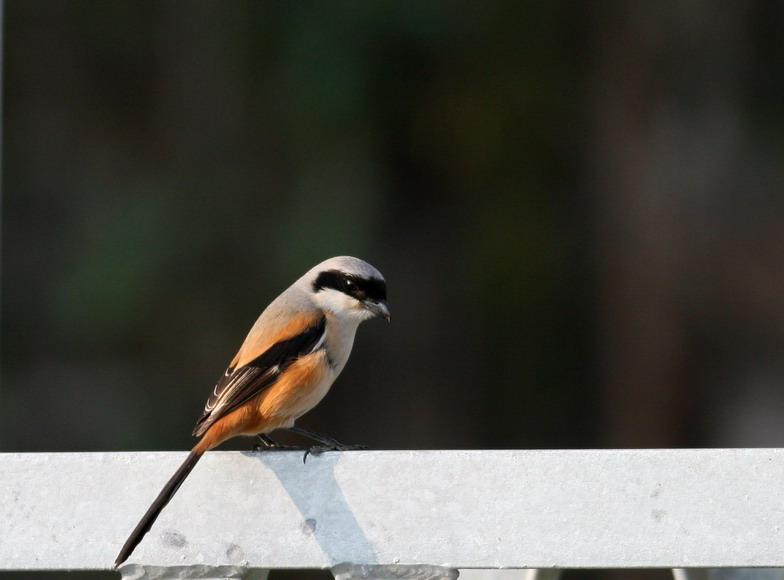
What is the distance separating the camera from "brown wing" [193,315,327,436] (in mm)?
2780

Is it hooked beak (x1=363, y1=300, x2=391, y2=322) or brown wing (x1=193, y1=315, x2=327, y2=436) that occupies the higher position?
hooked beak (x1=363, y1=300, x2=391, y2=322)

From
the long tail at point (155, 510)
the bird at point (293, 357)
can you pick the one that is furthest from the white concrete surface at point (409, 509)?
the bird at point (293, 357)

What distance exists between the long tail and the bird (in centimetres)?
66

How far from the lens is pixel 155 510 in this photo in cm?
183

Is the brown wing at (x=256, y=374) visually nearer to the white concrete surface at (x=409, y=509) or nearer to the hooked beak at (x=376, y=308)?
the hooked beak at (x=376, y=308)

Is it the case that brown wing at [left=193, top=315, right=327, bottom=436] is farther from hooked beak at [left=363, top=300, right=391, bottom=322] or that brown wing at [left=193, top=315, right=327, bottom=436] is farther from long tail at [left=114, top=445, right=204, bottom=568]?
long tail at [left=114, top=445, right=204, bottom=568]

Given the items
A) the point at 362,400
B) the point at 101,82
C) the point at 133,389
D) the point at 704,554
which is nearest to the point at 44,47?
the point at 101,82

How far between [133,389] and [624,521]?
4989mm

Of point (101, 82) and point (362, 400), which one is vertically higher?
point (101, 82)

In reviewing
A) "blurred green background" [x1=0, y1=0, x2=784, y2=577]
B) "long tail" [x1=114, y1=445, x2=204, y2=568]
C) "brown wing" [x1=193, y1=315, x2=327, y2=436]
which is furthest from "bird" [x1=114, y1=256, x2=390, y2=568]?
"blurred green background" [x1=0, y1=0, x2=784, y2=577]

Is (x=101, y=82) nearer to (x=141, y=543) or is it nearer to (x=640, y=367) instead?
(x=640, y=367)

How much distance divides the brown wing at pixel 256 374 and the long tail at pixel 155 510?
0.78 metres

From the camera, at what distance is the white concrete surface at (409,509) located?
175 cm

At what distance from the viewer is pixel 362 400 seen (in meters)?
6.56
